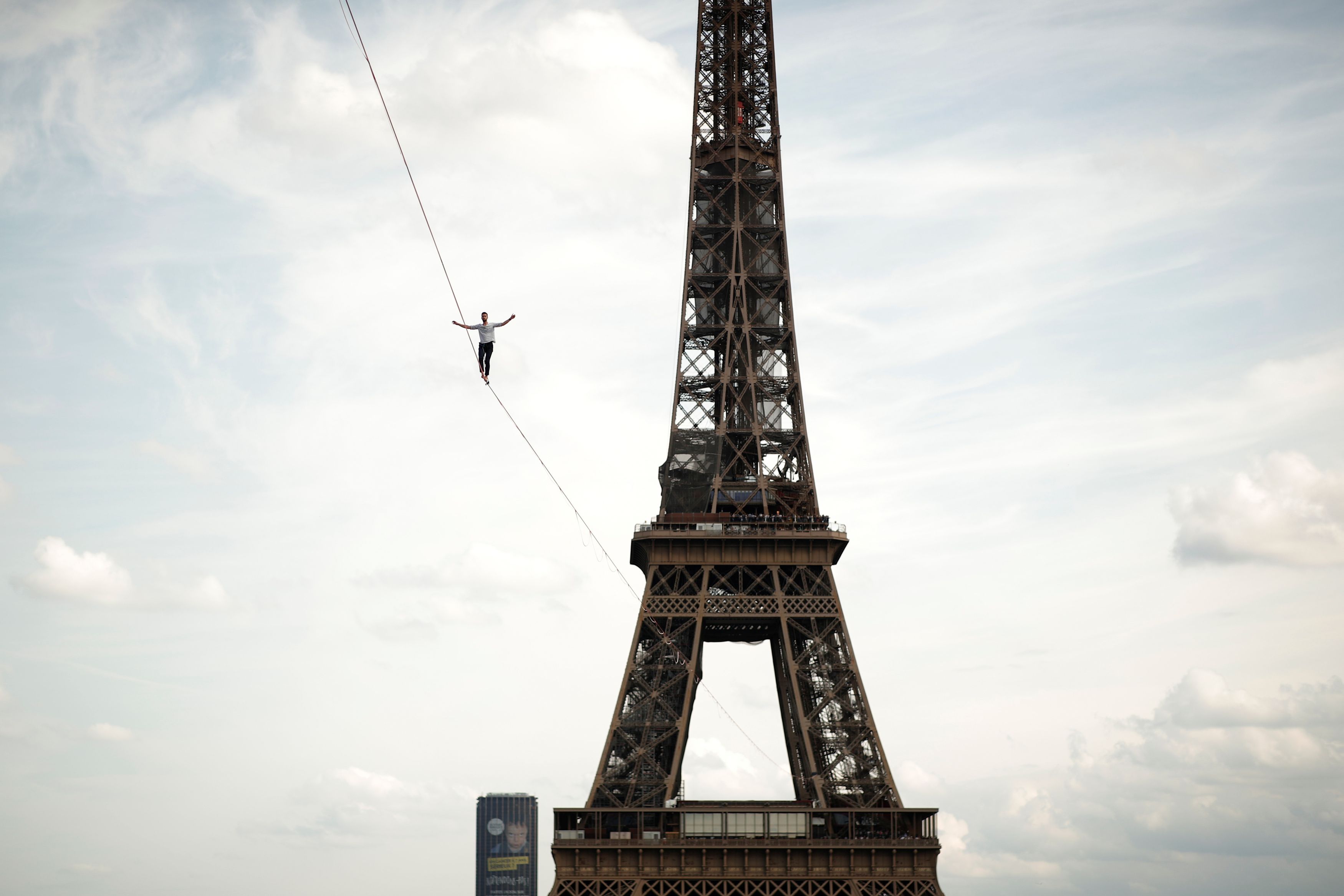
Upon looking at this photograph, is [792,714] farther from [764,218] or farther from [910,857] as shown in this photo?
[764,218]

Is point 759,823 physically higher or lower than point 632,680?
lower

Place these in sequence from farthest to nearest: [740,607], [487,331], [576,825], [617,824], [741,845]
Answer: [740,607], [617,824], [576,825], [741,845], [487,331]

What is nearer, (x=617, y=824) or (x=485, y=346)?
(x=485, y=346)

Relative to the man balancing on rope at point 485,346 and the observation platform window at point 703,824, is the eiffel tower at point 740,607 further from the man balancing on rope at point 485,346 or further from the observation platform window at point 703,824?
the man balancing on rope at point 485,346

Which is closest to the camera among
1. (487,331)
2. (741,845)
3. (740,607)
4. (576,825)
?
(487,331)

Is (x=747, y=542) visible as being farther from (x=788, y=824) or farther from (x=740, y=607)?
(x=788, y=824)

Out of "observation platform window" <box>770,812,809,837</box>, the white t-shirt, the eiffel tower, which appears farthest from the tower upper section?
the white t-shirt

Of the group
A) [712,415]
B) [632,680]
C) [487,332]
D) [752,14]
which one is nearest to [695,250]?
[712,415]

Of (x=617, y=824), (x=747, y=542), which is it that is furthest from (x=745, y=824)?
(x=747, y=542)
